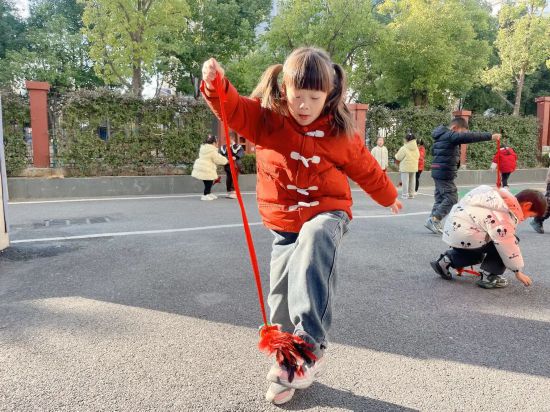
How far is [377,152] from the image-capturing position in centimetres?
1303

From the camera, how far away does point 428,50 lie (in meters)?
19.6

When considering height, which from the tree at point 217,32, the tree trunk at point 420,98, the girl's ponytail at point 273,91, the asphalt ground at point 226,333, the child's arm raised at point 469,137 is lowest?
the asphalt ground at point 226,333

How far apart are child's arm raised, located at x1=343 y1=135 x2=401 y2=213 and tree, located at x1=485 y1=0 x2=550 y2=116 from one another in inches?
806

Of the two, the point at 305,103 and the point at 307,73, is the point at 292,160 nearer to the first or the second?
the point at 305,103

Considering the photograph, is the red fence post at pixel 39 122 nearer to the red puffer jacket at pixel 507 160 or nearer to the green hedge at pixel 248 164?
the green hedge at pixel 248 164

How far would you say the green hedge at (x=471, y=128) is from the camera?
15.6 m

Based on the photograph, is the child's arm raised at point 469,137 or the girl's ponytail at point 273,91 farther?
the child's arm raised at point 469,137

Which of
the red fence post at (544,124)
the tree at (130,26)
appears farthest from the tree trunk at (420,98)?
the tree at (130,26)

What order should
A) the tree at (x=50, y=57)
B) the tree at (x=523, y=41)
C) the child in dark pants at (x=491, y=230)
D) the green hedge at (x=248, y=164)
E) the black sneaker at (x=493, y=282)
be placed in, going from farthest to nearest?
the tree at (x=50, y=57) < the tree at (x=523, y=41) < the green hedge at (x=248, y=164) < the black sneaker at (x=493, y=282) < the child in dark pants at (x=491, y=230)

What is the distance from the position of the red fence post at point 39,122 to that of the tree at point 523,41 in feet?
60.9

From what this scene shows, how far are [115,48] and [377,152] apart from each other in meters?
9.65

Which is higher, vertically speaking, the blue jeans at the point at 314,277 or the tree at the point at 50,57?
the tree at the point at 50,57

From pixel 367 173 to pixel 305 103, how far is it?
61 centimetres

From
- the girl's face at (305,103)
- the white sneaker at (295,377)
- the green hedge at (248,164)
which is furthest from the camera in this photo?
the green hedge at (248,164)
